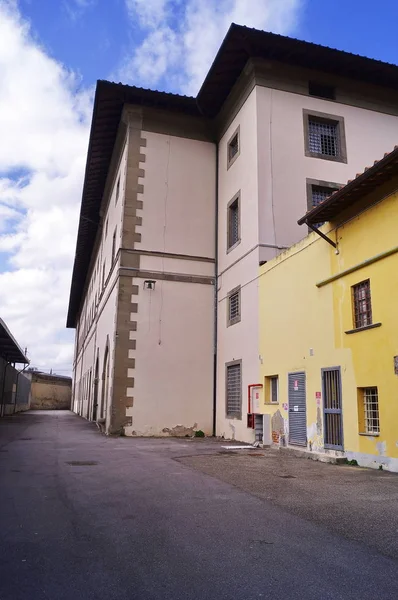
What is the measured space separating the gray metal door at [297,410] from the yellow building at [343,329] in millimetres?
23

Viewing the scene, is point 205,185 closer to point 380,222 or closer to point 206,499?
point 380,222

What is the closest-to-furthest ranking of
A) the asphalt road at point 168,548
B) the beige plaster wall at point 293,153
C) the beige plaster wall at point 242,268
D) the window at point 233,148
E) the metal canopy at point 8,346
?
the asphalt road at point 168,548, the beige plaster wall at point 242,268, the beige plaster wall at point 293,153, the window at point 233,148, the metal canopy at point 8,346

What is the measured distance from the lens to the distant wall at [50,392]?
2328 inches

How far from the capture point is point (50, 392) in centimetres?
6100

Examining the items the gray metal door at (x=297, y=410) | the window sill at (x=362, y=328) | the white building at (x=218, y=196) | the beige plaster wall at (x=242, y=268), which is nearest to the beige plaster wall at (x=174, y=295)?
the white building at (x=218, y=196)

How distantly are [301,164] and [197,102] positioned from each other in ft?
16.1

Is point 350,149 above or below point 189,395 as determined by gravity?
above

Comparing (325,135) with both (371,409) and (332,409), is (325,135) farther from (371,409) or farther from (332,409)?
(371,409)

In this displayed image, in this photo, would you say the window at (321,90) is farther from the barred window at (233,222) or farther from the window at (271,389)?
the window at (271,389)

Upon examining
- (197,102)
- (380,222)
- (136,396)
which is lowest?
(136,396)

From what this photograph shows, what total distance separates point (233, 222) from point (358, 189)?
26.0 feet

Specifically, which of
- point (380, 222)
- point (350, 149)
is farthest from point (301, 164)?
point (380, 222)

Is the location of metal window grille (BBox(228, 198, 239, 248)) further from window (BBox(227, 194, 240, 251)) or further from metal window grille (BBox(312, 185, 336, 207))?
metal window grille (BBox(312, 185, 336, 207))

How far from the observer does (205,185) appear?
18.8 meters
